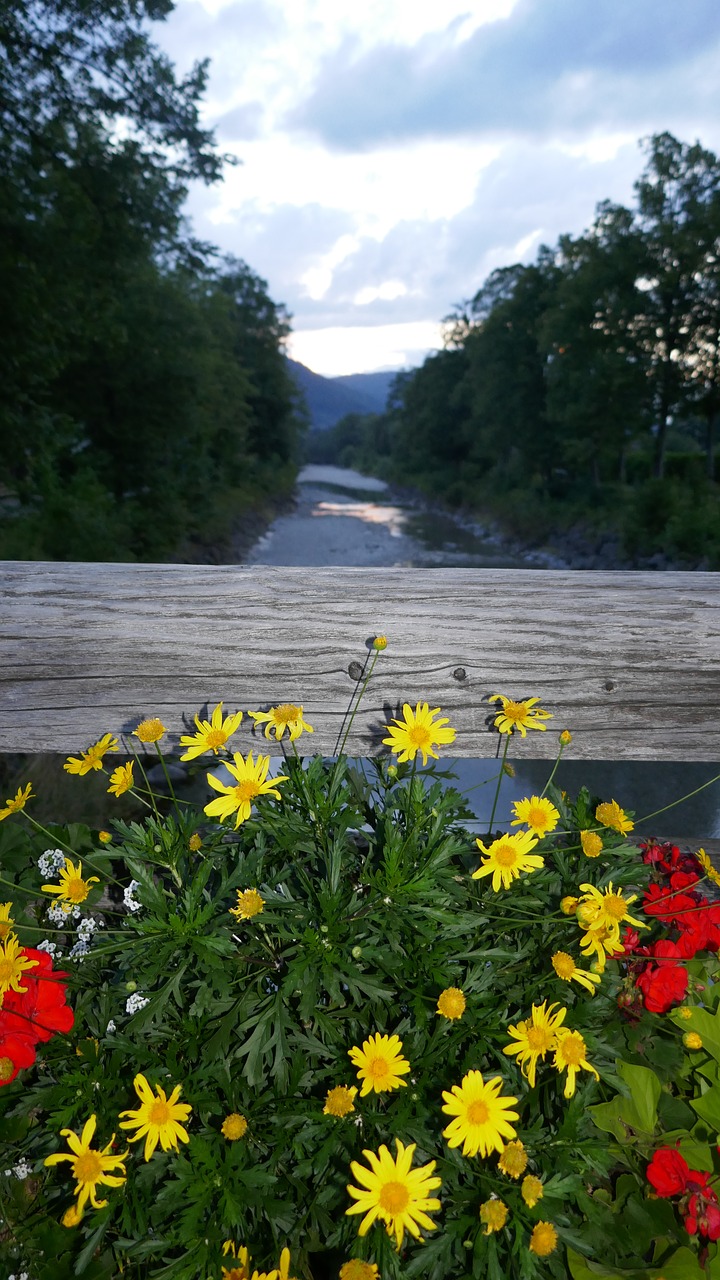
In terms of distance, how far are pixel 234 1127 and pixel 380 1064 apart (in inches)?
8.6

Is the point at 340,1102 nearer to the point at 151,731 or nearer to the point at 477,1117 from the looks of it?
the point at 477,1117

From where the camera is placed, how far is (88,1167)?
1013 millimetres

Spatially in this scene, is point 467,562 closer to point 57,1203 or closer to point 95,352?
point 95,352

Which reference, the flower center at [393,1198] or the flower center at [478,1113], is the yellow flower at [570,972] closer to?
the flower center at [478,1113]

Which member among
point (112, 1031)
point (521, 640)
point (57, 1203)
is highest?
point (521, 640)

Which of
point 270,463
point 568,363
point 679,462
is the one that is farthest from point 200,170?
point 270,463

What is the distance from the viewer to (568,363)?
25062 mm

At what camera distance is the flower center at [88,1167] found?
101 centimetres

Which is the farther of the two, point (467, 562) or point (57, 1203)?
point (467, 562)

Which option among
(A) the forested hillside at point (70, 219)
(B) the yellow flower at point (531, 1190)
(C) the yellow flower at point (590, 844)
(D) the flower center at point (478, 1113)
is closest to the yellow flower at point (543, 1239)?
(B) the yellow flower at point (531, 1190)

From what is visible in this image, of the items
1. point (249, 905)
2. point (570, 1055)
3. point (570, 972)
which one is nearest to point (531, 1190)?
point (570, 1055)

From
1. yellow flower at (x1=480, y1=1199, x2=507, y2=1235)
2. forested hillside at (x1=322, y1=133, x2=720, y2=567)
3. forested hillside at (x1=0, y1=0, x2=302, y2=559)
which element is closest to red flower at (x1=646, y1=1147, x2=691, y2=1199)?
yellow flower at (x1=480, y1=1199, x2=507, y2=1235)

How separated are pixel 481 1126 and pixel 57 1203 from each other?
71 cm

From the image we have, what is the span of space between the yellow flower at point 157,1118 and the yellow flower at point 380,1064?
0.79ft
